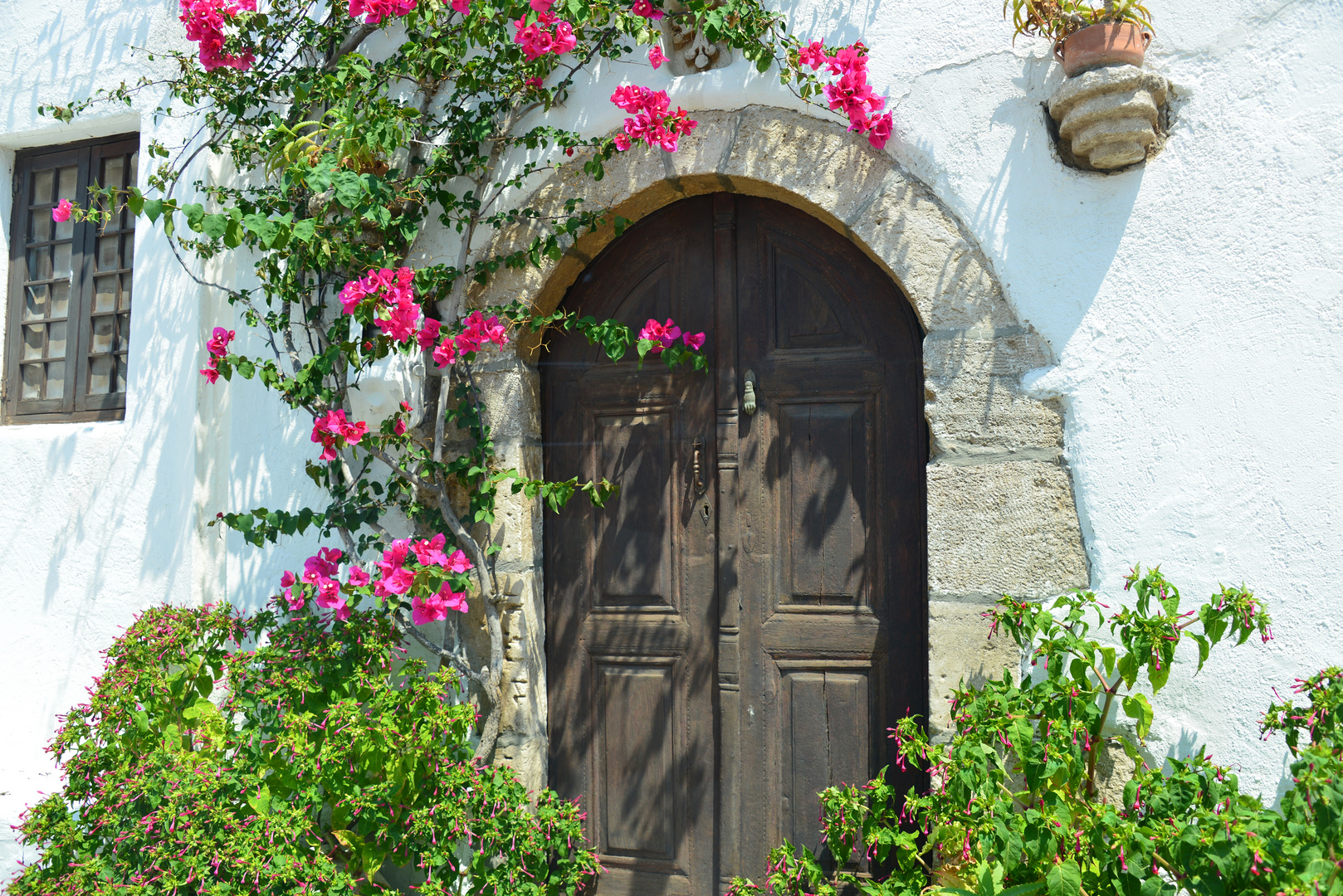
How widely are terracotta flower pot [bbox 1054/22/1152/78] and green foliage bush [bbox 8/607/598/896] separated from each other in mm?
2177

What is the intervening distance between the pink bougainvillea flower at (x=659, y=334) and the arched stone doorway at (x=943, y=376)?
36 cm

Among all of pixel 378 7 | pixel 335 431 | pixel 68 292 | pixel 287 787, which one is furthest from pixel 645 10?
pixel 68 292

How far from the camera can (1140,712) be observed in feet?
6.69

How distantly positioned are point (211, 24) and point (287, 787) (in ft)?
7.11

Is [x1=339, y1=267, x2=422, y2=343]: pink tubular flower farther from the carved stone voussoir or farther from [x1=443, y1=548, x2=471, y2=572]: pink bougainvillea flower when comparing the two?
the carved stone voussoir

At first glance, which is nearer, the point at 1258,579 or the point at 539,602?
the point at 1258,579

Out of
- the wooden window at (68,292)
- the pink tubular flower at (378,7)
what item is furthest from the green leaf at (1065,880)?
the wooden window at (68,292)

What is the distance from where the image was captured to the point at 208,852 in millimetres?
2184

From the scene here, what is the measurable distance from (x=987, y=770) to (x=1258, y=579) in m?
0.77

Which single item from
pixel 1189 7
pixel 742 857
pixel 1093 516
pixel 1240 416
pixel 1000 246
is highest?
pixel 1189 7

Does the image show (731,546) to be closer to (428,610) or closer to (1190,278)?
(428,610)

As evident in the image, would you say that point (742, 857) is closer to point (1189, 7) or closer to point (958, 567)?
point (958, 567)

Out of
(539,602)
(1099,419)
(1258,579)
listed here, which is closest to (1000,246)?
(1099,419)

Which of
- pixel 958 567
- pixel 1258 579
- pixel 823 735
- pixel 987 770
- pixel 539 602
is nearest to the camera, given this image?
pixel 987 770
